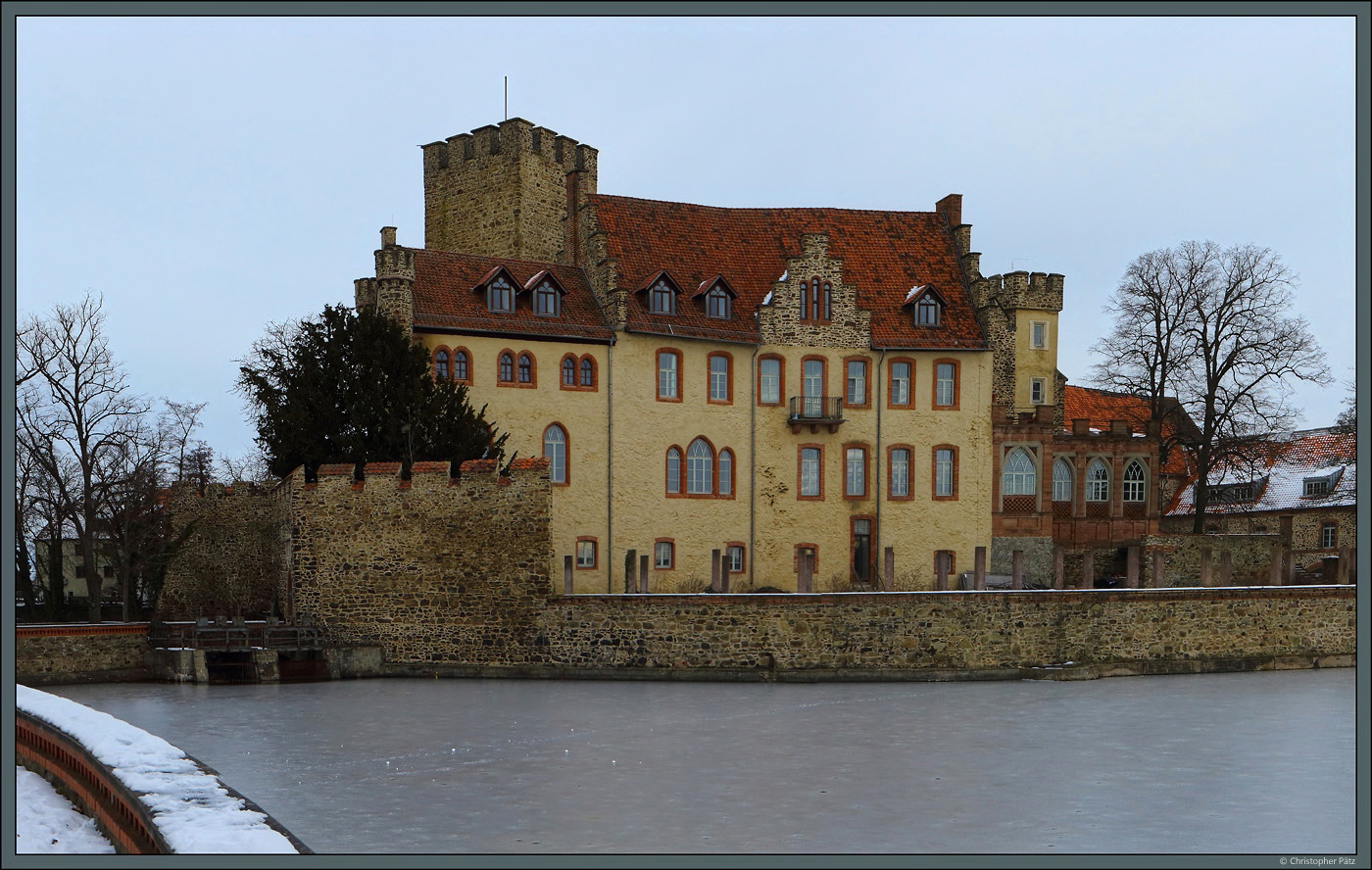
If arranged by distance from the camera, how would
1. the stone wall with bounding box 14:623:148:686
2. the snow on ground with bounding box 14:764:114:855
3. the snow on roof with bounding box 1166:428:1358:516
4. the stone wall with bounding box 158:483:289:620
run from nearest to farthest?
the snow on ground with bounding box 14:764:114:855
the stone wall with bounding box 14:623:148:686
the stone wall with bounding box 158:483:289:620
the snow on roof with bounding box 1166:428:1358:516

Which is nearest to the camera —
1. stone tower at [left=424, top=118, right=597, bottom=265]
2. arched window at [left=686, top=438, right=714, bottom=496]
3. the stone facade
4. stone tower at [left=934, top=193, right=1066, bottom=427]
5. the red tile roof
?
arched window at [left=686, top=438, right=714, bottom=496]

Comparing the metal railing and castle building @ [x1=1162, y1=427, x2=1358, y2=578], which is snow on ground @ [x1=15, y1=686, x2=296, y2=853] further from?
castle building @ [x1=1162, y1=427, x2=1358, y2=578]

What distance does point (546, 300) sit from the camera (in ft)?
126

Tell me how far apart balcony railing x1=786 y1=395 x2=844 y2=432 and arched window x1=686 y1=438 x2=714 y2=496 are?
266 cm

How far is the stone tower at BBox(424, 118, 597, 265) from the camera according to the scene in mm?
42781

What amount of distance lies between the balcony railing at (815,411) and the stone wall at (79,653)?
1826 centimetres

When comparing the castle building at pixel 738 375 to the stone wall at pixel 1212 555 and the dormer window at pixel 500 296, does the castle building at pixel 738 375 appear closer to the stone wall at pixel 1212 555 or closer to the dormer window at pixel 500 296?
the dormer window at pixel 500 296

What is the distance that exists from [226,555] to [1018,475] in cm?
2312

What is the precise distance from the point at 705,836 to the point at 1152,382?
36.6 meters

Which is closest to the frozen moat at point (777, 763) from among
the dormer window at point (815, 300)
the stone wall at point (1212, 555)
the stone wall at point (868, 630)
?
the stone wall at point (868, 630)

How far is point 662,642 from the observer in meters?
30.6

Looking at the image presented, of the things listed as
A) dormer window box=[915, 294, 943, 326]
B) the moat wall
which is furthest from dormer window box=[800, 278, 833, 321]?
the moat wall

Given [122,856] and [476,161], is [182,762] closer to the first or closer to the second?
[122,856]

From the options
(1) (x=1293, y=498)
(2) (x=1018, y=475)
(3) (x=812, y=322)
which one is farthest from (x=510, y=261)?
(1) (x=1293, y=498)
